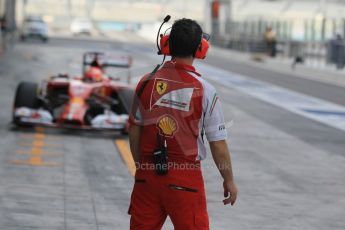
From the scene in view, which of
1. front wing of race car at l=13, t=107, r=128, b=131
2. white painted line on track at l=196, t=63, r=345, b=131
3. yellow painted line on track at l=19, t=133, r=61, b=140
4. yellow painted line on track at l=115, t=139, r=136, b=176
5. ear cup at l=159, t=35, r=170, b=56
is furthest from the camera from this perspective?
white painted line on track at l=196, t=63, r=345, b=131

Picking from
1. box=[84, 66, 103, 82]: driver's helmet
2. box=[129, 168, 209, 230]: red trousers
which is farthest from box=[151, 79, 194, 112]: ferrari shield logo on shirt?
box=[84, 66, 103, 82]: driver's helmet

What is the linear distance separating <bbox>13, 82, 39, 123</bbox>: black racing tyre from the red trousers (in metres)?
9.30

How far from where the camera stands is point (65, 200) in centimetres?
925

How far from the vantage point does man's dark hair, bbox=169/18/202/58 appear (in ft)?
16.4

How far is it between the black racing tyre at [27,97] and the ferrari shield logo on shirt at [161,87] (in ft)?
30.3

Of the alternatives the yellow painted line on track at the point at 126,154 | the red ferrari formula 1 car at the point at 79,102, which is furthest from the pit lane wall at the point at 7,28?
the yellow painted line on track at the point at 126,154

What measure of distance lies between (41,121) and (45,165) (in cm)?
256

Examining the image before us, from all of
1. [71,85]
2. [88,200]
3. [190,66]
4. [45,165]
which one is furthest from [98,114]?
[190,66]

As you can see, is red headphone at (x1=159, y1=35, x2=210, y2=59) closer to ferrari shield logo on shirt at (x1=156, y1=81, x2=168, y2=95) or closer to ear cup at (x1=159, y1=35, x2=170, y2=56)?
ear cup at (x1=159, y1=35, x2=170, y2=56)

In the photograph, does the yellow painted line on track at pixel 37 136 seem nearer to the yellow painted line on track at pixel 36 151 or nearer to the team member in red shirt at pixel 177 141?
the yellow painted line on track at pixel 36 151

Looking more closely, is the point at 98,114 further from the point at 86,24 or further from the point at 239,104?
the point at 86,24

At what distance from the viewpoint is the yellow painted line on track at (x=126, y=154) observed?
11.5 metres

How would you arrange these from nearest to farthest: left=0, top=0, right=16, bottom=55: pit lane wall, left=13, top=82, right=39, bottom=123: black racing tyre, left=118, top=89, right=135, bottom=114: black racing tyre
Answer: left=13, top=82, right=39, bottom=123: black racing tyre < left=118, top=89, right=135, bottom=114: black racing tyre < left=0, top=0, right=16, bottom=55: pit lane wall

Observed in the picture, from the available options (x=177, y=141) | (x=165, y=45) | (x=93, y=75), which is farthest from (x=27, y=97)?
(x=177, y=141)
